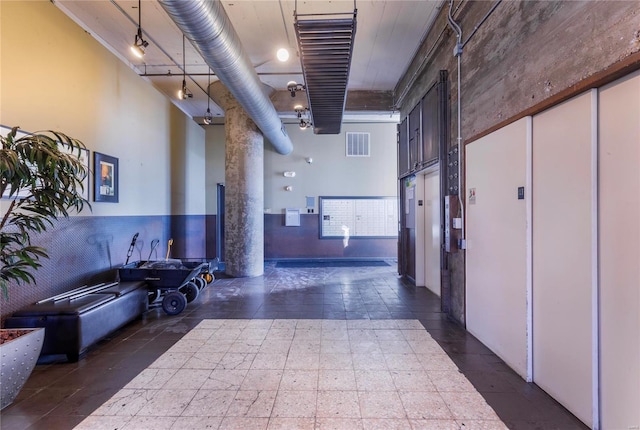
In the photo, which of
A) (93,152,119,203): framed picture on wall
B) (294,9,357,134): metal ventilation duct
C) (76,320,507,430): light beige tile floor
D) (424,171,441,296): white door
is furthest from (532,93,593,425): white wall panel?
(93,152,119,203): framed picture on wall

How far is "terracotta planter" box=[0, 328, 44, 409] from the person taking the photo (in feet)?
5.88

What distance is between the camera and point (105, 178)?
3.62m

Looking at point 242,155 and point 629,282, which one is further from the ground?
point 242,155

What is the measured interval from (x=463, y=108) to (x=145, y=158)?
4577mm

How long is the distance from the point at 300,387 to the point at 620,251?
6.92 ft

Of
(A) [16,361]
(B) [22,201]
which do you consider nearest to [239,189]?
(B) [22,201]

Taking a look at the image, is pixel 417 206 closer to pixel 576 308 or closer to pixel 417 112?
pixel 417 112

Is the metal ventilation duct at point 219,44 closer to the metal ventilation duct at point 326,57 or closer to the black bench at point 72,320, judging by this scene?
the metal ventilation duct at point 326,57

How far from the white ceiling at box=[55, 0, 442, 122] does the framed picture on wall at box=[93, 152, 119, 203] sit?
171 cm

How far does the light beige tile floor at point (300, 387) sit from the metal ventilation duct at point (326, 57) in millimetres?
3150

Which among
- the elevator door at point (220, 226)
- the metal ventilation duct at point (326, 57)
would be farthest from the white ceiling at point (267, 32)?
the elevator door at point (220, 226)

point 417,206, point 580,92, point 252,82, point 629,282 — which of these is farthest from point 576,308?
point 252,82

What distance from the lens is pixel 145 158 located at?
4.50 metres

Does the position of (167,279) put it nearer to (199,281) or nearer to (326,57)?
(199,281)
